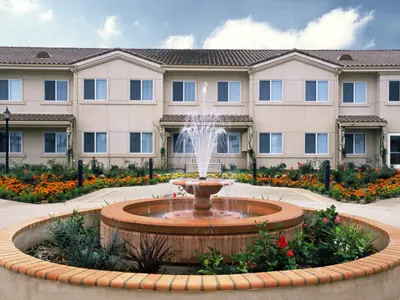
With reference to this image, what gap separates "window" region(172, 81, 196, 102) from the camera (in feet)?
82.3

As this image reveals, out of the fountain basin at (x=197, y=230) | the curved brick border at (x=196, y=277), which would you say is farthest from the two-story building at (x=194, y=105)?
the curved brick border at (x=196, y=277)

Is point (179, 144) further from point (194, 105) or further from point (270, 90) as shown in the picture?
point (270, 90)

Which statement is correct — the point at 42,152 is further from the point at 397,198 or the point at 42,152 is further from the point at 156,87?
the point at 397,198

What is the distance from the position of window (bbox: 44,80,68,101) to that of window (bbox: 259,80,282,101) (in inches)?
520

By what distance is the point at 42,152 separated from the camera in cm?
2466

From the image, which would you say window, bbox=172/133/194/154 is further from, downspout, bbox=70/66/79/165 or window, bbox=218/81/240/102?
downspout, bbox=70/66/79/165

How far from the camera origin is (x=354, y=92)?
25.4m

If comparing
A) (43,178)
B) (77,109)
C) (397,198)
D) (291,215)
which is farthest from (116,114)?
(291,215)

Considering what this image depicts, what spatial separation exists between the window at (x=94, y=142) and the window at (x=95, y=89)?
2.38m

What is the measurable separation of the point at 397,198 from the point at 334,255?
9.54 metres

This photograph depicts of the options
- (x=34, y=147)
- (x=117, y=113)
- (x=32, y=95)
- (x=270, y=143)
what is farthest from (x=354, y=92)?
(x=34, y=147)

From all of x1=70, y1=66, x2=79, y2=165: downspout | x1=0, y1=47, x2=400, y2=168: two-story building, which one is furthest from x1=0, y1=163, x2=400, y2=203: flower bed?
x1=0, y1=47, x2=400, y2=168: two-story building

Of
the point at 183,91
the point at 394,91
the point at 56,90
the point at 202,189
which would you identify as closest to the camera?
the point at 202,189

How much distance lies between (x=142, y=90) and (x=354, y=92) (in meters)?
14.5
